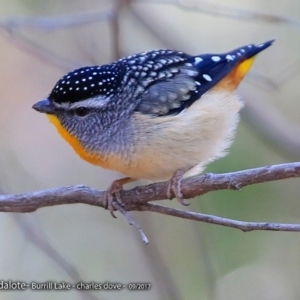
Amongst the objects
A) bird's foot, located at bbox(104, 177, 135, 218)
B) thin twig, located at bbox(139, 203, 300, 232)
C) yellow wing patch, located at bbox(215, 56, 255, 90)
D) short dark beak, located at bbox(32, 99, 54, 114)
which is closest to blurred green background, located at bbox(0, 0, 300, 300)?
yellow wing patch, located at bbox(215, 56, 255, 90)

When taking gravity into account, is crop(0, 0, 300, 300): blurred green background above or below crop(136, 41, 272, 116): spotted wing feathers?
below

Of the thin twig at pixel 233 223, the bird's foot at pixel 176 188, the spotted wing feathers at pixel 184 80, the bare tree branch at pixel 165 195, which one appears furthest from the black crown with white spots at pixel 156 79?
the thin twig at pixel 233 223

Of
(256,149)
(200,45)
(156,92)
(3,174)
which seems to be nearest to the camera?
(156,92)

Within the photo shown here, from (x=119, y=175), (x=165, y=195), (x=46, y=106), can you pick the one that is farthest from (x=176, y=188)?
(x=119, y=175)

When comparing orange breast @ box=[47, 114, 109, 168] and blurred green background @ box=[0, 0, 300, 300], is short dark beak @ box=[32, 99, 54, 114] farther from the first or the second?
blurred green background @ box=[0, 0, 300, 300]

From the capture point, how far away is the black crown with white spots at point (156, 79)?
10.9ft

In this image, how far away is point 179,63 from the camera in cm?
364

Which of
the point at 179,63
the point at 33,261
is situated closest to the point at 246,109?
the point at 179,63

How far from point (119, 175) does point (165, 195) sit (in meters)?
1.84

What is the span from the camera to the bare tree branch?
8.27 ft

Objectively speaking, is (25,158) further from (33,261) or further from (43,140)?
(33,261)

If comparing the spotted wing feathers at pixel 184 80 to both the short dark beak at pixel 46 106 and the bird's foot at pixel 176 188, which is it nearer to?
the bird's foot at pixel 176 188

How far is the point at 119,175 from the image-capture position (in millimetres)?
4867

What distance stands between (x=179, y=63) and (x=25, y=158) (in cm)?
249
